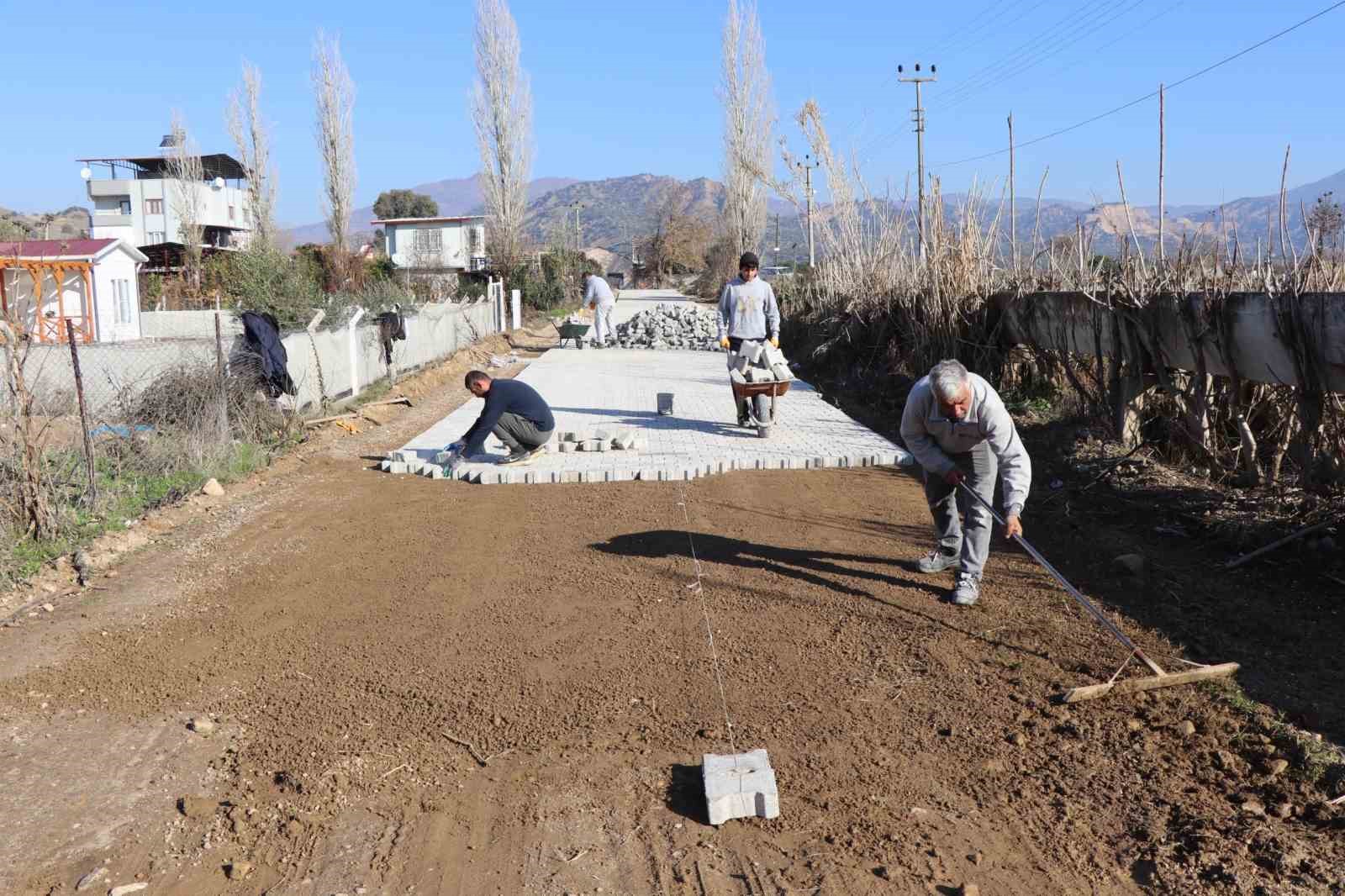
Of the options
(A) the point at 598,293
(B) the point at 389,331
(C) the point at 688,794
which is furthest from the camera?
(A) the point at 598,293

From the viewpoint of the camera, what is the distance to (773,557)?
6863 millimetres

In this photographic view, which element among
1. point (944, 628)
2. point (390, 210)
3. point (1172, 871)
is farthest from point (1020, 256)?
point (390, 210)

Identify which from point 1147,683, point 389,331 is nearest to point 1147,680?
point 1147,683

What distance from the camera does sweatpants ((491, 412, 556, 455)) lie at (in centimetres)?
970

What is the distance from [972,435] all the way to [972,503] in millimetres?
390

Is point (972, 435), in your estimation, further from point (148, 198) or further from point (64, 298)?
point (148, 198)

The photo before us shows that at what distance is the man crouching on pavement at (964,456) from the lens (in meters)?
5.43

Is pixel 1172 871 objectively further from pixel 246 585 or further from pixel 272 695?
pixel 246 585

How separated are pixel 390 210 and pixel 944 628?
353 ft

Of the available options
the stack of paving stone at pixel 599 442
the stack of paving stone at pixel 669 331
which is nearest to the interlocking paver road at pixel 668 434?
the stack of paving stone at pixel 599 442

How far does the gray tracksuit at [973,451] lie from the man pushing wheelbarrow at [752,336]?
15.9ft

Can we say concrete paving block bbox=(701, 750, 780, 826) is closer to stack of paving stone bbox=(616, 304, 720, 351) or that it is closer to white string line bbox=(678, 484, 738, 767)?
white string line bbox=(678, 484, 738, 767)

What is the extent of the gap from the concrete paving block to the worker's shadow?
2395 mm

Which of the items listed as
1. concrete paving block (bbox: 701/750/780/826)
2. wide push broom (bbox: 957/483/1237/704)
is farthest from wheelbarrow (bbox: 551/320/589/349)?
concrete paving block (bbox: 701/750/780/826)
